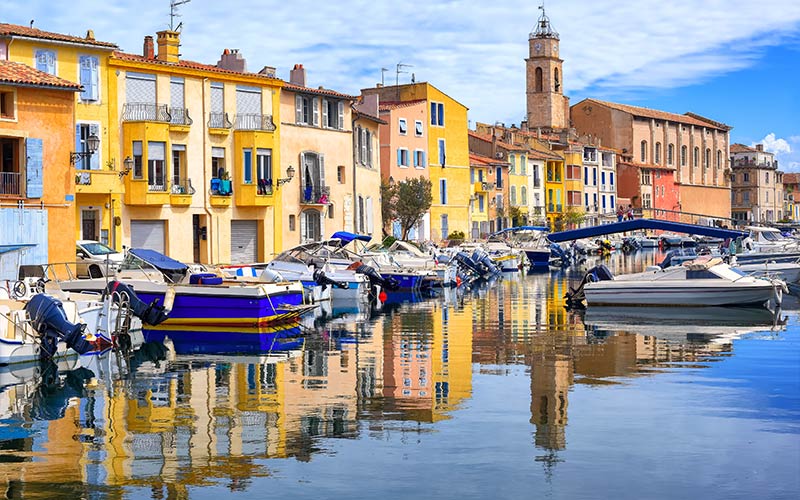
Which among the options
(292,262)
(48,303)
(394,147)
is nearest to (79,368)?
(48,303)

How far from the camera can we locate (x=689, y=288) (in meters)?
35.0

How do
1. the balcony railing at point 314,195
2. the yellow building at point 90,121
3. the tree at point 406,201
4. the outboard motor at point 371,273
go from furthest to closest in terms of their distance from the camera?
the tree at point 406,201 < the balcony railing at point 314,195 < the outboard motor at point 371,273 < the yellow building at point 90,121

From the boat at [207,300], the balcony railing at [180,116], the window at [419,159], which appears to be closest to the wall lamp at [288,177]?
the balcony railing at [180,116]

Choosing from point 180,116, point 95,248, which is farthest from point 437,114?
point 95,248

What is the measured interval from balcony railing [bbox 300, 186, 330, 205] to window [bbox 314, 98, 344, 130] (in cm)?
320

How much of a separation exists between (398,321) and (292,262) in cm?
803

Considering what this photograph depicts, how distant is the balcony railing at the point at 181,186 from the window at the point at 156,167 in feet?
1.98

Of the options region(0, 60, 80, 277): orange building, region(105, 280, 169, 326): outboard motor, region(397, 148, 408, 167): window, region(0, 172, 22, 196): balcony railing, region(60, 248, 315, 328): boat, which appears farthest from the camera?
region(397, 148, 408, 167): window

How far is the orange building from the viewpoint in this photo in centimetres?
3253

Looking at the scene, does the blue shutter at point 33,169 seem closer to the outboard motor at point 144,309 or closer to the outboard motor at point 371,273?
the outboard motor at point 144,309

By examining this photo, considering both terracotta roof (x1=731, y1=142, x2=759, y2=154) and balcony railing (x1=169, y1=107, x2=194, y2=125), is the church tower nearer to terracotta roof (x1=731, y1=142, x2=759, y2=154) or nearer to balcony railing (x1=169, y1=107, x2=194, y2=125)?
terracotta roof (x1=731, y1=142, x2=759, y2=154)

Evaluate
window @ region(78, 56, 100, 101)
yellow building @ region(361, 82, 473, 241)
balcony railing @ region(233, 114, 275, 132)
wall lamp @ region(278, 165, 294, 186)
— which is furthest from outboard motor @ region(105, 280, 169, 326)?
yellow building @ region(361, 82, 473, 241)

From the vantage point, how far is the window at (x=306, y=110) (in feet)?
173

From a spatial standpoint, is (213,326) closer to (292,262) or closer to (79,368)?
(79,368)
